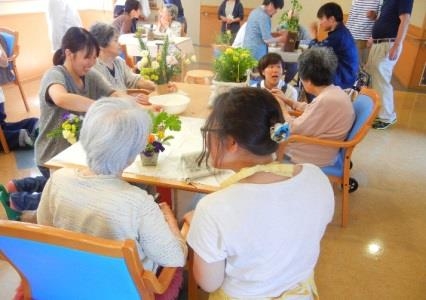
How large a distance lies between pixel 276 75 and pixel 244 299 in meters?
Result: 1.76

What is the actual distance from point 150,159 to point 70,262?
24.4 inches

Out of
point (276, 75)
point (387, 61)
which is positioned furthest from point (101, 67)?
point (387, 61)

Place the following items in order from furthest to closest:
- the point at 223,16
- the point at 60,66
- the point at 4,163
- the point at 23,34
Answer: the point at 223,16, the point at 23,34, the point at 4,163, the point at 60,66

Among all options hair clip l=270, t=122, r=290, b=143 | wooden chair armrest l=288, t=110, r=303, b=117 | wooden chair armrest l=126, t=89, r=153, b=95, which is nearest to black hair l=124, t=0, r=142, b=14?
wooden chair armrest l=126, t=89, r=153, b=95

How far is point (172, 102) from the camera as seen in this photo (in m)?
2.03

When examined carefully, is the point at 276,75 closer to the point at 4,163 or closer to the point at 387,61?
the point at 387,61

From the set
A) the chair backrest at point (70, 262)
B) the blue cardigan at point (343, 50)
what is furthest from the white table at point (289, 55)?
the chair backrest at point (70, 262)

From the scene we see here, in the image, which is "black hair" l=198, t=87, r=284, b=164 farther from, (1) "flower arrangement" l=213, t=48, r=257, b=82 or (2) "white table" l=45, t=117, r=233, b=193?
(1) "flower arrangement" l=213, t=48, r=257, b=82

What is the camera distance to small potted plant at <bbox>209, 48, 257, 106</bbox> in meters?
2.22

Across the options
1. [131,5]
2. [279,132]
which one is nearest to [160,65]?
[279,132]

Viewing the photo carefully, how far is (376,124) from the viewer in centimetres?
381

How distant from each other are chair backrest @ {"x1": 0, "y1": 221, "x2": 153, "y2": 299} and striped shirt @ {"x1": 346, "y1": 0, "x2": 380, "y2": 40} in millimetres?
3763

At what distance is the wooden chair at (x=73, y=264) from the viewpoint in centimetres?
77

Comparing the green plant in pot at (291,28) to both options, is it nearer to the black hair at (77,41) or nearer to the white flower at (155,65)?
the white flower at (155,65)
